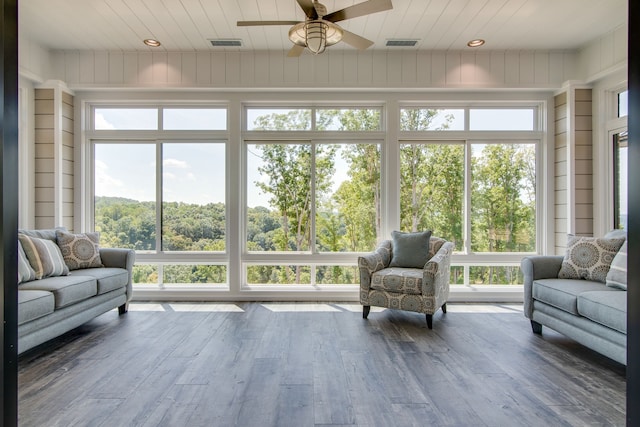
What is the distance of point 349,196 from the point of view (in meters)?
4.59

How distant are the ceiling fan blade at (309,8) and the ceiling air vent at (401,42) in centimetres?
177

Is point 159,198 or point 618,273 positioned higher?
point 159,198

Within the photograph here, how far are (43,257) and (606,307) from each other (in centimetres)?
480

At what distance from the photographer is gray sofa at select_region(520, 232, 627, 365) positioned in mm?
2390

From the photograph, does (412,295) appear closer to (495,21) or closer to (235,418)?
(235,418)

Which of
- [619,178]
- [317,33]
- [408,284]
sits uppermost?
[317,33]

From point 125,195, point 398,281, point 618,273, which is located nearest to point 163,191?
point 125,195

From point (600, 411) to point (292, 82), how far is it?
14.0 ft

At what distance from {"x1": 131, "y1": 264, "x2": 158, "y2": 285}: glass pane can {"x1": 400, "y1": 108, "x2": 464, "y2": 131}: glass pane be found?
3952 millimetres

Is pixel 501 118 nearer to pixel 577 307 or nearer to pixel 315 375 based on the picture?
pixel 577 307

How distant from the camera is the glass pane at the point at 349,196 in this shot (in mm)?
4578

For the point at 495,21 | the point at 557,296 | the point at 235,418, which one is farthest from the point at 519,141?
the point at 235,418

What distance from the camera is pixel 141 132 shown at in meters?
4.54

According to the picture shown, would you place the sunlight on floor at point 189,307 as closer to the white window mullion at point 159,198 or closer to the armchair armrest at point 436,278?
the white window mullion at point 159,198
